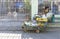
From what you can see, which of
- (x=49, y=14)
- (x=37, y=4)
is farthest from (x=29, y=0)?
(x=49, y=14)

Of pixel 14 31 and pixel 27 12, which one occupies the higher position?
pixel 27 12

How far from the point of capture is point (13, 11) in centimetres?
1144

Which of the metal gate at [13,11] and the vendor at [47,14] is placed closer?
the vendor at [47,14]

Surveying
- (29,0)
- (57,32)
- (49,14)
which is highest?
(29,0)

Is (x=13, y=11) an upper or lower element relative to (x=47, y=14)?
upper

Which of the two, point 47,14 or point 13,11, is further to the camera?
point 13,11

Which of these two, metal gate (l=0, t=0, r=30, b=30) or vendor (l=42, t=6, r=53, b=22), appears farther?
metal gate (l=0, t=0, r=30, b=30)

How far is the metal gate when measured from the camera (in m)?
11.4

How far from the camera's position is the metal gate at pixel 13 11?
11.4 meters

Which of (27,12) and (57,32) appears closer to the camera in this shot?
(57,32)

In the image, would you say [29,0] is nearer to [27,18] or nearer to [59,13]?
[27,18]

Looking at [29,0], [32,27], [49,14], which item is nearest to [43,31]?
[32,27]

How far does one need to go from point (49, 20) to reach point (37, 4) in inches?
44.5

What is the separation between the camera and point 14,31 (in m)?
10.2
